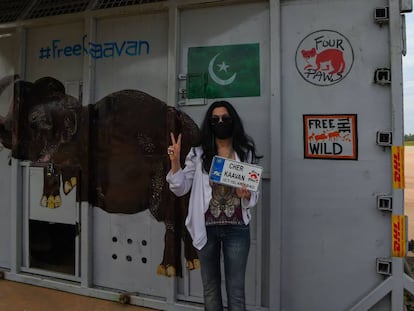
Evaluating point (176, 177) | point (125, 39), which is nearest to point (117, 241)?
point (176, 177)

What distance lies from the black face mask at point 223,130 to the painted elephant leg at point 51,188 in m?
2.16

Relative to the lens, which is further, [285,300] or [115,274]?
[115,274]

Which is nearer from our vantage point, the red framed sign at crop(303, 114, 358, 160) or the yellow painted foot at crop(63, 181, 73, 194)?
the red framed sign at crop(303, 114, 358, 160)

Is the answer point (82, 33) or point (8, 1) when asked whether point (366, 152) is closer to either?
point (82, 33)

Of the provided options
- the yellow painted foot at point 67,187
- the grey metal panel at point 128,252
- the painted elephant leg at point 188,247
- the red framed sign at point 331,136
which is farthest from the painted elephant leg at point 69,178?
the red framed sign at point 331,136

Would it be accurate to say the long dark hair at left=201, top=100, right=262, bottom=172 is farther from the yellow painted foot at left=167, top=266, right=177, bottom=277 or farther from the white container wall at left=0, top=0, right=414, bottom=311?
the yellow painted foot at left=167, top=266, right=177, bottom=277

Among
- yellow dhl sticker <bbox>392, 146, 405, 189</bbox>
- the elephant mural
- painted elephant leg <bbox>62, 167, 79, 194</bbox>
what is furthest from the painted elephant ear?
yellow dhl sticker <bbox>392, 146, 405, 189</bbox>

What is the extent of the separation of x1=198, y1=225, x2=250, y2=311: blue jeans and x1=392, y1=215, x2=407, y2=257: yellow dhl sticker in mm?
1135

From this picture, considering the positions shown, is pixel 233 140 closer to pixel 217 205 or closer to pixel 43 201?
pixel 217 205

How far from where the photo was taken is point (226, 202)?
7.66ft

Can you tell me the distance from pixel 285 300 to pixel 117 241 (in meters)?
1.65

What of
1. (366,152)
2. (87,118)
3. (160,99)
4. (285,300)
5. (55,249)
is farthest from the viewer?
(55,249)

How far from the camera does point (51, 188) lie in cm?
384

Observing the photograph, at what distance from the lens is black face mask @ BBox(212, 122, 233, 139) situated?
238 centimetres
